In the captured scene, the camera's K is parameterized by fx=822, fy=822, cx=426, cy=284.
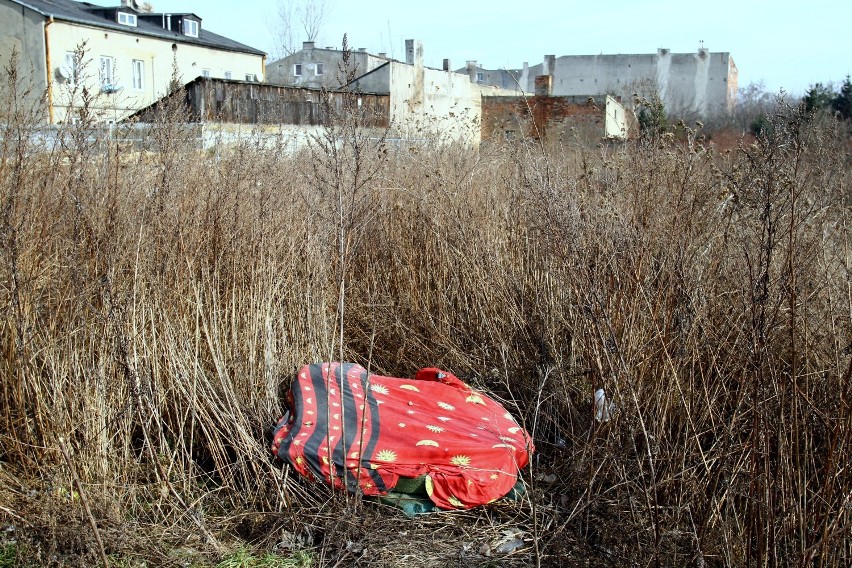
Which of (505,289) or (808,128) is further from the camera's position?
(505,289)

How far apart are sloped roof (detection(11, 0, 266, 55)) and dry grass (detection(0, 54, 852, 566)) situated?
841 inches

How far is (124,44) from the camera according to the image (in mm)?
26266

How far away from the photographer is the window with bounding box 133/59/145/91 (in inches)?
1062

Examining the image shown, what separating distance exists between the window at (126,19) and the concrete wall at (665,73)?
2237 cm

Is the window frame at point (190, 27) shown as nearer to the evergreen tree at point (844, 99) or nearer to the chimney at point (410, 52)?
the chimney at point (410, 52)

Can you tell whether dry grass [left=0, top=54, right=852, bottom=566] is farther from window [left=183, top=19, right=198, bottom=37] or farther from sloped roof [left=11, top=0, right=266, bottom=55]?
window [left=183, top=19, right=198, bottom=37]

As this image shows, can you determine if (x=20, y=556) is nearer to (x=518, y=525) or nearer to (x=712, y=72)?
(x=518, y=525)

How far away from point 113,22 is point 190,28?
4189 mm

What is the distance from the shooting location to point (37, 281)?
3.59 m

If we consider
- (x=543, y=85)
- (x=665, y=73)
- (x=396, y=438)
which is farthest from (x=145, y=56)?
(x=665, y=73)

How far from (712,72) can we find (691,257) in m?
41.9

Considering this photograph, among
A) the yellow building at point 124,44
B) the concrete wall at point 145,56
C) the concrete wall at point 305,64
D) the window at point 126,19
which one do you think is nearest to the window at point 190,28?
the yellow building at point 124,44

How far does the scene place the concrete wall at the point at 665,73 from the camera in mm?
41250

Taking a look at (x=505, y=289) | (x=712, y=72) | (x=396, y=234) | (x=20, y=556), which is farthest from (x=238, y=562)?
(x=712, y=72)
